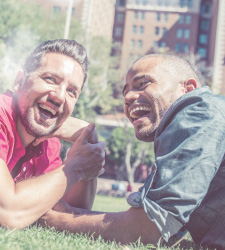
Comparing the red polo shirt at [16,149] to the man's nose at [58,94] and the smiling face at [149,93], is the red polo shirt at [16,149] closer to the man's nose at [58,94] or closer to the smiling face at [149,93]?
the man's nose at [58,94]

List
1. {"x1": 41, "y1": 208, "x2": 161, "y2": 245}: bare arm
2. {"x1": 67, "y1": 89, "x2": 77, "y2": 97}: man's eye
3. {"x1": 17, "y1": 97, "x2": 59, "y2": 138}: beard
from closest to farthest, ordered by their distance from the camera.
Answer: {"x1": 41, "y1": 208, "x2": 161, "y2": 245}: bare arm
{"x1": 17, "y1": 97, "x2": 59, "y2": 138}: beard
{"x1": 67, "y1": 89, "x2": 77, "y2": 97}: man's eye

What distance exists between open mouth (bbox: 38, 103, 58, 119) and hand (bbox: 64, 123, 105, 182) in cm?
42

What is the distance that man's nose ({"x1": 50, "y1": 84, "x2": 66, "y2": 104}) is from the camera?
3080 mm

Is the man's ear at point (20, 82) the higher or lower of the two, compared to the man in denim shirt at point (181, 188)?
higher

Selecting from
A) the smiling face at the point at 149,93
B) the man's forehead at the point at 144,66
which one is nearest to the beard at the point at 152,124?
the smiling face at the point at 149,93

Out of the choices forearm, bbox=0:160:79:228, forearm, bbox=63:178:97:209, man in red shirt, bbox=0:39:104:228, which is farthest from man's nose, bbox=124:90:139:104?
forearm, bbox=0:160:79:228

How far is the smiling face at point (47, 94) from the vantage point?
3.04 m

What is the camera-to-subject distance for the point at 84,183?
3305 mm

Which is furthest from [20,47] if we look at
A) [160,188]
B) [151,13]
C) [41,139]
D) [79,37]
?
[151,13]

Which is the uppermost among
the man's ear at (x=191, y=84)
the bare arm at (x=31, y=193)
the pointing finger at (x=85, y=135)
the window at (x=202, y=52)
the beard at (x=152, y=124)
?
the window at (x=202, y=52)

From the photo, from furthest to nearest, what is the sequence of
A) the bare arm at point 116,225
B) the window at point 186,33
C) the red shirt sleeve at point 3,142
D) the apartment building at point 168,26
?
the window at point 186,33
the apartment building at point 168,26
the red shirt sleeve at point 3,142
the bare arm at point 116,225

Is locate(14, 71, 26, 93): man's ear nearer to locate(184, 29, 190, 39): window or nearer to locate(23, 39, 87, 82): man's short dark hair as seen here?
locate(23, 39, 87, 82): man's short dark hair

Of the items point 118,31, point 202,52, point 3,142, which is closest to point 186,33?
point 202,52

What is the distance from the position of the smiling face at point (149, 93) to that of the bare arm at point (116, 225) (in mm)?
995
